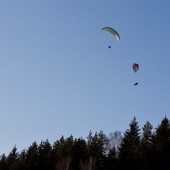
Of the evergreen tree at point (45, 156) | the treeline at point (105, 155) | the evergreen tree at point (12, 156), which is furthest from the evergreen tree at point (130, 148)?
the evergreen tree at point (12, 156)

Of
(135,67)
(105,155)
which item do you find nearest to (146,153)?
(105,155)

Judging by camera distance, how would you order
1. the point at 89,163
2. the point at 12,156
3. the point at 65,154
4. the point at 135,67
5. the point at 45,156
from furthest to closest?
the point at 12,156
the point at 45,156
the point at 65,154
the point at 89,163
the point at 135,67

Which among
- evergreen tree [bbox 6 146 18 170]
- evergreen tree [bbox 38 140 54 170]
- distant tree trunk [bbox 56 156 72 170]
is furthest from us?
evergreen tree [bbox 6 146 18 170]

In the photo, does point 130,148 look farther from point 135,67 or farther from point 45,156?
point 135,67

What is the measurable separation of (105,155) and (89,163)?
171 inches

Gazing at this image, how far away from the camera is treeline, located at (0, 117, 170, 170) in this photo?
53312 mm

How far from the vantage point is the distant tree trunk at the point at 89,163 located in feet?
181

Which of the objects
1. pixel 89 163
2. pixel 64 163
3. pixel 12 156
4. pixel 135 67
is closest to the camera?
pixel 135 67

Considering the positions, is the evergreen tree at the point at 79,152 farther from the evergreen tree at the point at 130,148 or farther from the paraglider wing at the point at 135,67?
the paraglider wing at the point at 135,67

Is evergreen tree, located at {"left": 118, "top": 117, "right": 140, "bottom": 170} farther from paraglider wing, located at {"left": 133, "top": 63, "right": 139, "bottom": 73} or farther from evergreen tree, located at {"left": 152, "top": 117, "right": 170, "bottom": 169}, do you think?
paraglider wing, located at {"left": 133, "top": 63, "right": 139, "bottom": 73}

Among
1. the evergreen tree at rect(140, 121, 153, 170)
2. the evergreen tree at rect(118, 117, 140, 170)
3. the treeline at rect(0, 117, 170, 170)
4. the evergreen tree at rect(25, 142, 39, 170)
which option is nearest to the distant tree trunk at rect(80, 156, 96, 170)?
the treeline at rect(0, 117, 170, 170)

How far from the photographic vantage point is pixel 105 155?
60188 millimetres

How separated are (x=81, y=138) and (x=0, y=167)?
60.0 ft

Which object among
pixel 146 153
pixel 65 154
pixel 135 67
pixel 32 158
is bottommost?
pixel 146 153
